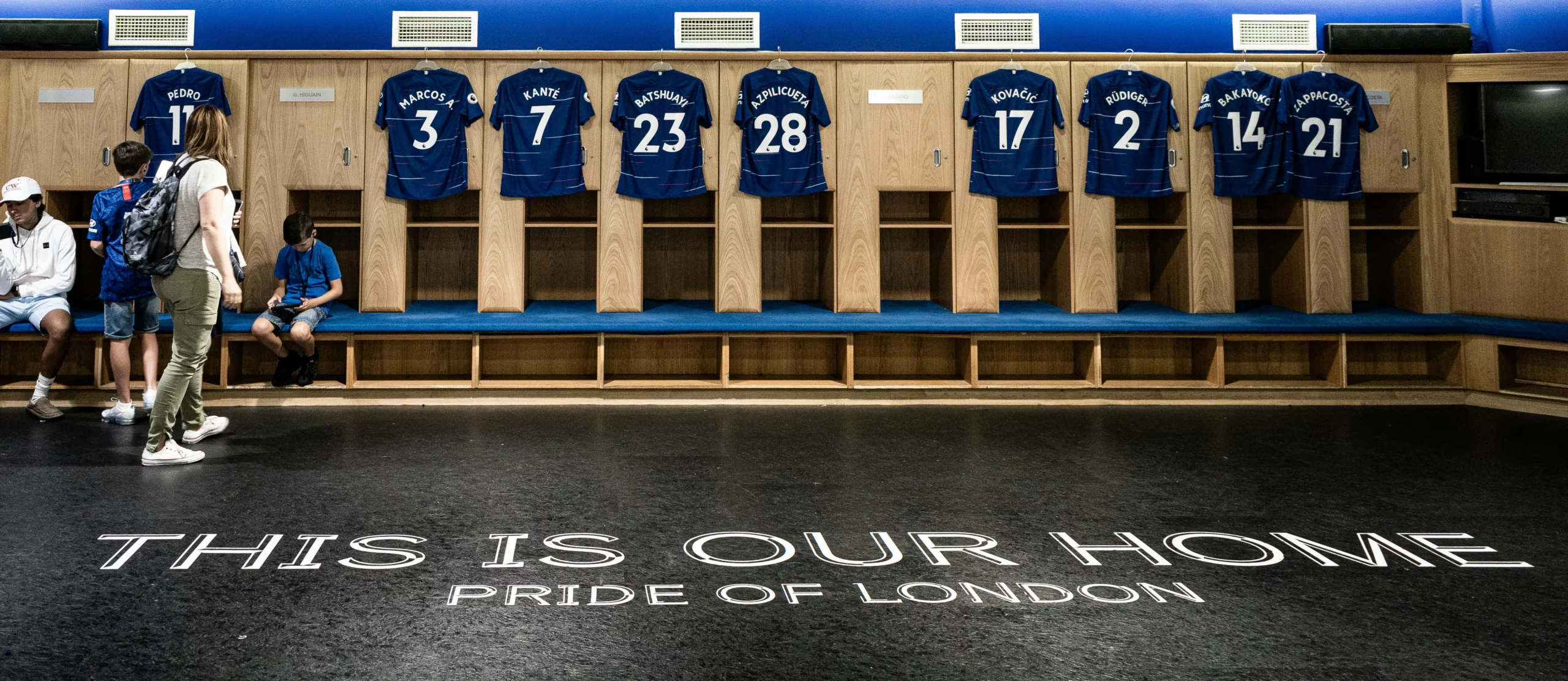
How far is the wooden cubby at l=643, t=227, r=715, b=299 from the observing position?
589cm

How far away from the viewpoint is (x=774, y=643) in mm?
1752

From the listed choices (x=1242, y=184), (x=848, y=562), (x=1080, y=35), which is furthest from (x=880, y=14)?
(x=848, y=562)

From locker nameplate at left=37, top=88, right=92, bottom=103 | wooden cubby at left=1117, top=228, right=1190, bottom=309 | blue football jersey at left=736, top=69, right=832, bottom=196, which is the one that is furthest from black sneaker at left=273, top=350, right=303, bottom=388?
wooden cubby at left=1117, top=228, right=1190, bottom=309

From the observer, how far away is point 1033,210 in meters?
5.91

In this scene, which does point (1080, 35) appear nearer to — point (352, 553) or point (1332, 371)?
point (1332, 371)

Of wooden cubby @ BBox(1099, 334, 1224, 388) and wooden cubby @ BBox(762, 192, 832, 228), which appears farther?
wooden cubby @ BBox(762, 192, 832, 228)

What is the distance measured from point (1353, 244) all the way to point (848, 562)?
16.7ft

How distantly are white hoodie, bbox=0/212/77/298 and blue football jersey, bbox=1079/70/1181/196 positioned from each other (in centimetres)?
524

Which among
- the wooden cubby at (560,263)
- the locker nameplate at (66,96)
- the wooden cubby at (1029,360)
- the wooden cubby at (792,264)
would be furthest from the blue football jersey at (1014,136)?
the locker nameplate at (66,96)

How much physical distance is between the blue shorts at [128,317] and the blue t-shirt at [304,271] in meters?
0.66

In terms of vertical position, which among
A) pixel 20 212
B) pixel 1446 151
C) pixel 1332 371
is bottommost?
pixel 1332 371

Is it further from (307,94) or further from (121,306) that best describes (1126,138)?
(121,306)

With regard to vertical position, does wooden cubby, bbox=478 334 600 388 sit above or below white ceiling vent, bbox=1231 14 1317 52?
below

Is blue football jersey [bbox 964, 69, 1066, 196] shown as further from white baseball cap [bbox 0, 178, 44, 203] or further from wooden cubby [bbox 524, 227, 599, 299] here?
white baseball cap [bbox 0, 178, 44, 203]
